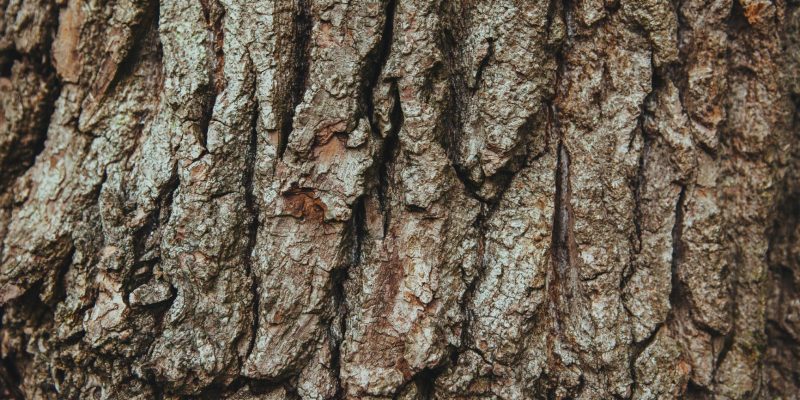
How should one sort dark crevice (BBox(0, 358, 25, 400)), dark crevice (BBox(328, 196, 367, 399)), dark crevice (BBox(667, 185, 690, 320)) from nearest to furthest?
dark crevice (BBox(328, 196, 367, 399)) → dark crevice (BBox(667, 185, 690, 320)) → dark crevice (BBox(0, 358, 25, 400))

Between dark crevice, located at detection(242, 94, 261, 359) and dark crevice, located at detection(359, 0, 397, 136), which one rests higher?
dark crevice, located at detection(359, 0, 397, 136)

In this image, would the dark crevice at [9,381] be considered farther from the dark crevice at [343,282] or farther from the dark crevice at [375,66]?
the dark crevice at [375,66]

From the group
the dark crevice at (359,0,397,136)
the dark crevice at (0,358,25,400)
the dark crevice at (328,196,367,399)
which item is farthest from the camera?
the dark crevice at (0,358,25,400)

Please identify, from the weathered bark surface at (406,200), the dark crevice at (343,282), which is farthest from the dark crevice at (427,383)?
the dark crevice at (343,282)

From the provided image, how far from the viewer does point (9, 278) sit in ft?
8.25

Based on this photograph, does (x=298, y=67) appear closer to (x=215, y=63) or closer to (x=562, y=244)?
(x=215, y=63)

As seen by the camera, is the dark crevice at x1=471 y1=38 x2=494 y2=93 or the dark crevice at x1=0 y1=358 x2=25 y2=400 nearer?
the dark crevice at x1=471 y1=38 x2=494 y2=93

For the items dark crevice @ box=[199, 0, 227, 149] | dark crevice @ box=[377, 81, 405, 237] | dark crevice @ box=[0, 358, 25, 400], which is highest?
dark crevice @ box=[199, 0, 227, 149]

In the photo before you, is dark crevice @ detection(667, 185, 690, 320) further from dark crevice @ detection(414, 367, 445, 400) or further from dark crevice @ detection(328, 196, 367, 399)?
dark crevice @ detection(328, 196, 367, 399)

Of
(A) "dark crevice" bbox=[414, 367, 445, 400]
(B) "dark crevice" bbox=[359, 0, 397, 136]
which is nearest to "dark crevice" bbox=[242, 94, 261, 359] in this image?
(B) "dark crevice" bbox=[359, 0, 397, 136]

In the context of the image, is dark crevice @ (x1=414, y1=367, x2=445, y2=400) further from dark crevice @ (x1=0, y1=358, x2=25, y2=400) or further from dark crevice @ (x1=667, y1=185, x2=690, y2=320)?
dark crevice @ (x1=0, y1=358, x2=25, y2=400)

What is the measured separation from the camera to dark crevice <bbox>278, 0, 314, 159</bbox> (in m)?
2.24

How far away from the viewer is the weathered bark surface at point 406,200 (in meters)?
2.21

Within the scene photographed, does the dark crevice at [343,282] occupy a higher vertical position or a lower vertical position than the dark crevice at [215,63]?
lower
